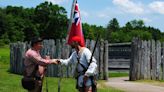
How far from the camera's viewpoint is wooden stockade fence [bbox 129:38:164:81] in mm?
22047

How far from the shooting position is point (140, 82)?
21.5m

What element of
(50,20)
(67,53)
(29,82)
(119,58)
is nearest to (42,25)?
(50,20)

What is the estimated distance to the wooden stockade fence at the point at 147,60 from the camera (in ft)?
72.3

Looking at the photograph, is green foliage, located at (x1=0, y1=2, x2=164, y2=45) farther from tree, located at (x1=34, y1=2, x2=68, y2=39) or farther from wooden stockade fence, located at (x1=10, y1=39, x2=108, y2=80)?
wooden stockade fence, located at (x1=10, y1=39, x2=108, y2=80)

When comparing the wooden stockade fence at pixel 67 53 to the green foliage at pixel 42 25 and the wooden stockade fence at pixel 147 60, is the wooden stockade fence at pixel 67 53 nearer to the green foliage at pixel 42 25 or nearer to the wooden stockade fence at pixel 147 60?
the wooden stockade fence at pixel 147 60

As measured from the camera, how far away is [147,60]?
22.3 metres

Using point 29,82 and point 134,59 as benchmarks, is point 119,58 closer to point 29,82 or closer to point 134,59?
point 134,59

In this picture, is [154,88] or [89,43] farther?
[89,43]

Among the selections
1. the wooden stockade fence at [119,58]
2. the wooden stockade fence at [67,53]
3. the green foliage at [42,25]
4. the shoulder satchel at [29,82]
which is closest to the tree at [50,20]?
the green foliage at [42,25]

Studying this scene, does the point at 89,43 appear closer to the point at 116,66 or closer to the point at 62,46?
the point at 62,46

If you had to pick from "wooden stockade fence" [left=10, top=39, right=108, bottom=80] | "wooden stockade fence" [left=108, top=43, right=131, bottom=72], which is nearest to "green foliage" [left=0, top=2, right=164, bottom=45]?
"wooden stockade fence" [left=108, top=43, right=131, bottom=72]

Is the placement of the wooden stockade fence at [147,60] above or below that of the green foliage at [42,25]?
below

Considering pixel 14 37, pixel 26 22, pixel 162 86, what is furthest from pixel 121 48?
pixel 26 22

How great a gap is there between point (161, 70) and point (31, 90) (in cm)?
1246
